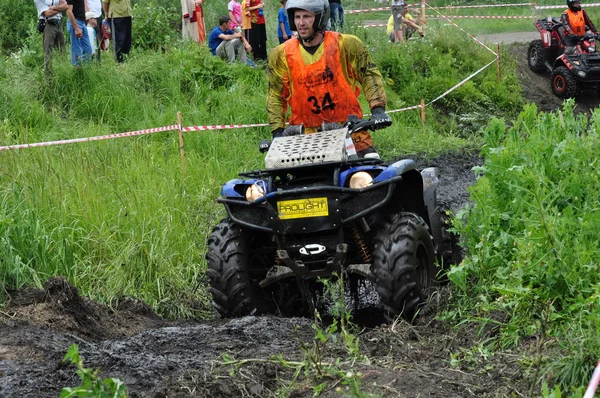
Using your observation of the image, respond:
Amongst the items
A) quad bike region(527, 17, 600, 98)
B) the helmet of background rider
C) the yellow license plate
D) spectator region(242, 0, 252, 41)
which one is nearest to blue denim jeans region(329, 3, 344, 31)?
spectator region(242, 0, 252, 41)

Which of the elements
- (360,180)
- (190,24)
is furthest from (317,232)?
(190,24)

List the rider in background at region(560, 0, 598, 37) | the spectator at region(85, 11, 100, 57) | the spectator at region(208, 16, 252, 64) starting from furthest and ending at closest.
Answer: the rider in background at region(560, 0, 598, 37) → the spectator at region(208, 16, 252, 64) → the spectator at region(85, 11, 100, 57)

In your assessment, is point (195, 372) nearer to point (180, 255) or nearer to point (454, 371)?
point (454, 371)

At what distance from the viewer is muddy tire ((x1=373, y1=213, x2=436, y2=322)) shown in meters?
6.65

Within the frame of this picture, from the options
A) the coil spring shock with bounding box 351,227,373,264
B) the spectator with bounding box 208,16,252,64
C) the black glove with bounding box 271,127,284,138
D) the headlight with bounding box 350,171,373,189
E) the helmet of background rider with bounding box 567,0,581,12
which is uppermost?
the black glove with bounding box 271,127,284,138

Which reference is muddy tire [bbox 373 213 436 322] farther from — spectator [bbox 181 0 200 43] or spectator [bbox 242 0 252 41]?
spectator [bbox 181 0 200 43]

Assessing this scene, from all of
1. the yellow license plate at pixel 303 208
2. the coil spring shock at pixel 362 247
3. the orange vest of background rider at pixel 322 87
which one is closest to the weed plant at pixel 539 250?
the coil spring shock at pixel 362 247

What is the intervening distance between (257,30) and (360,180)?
1173cm

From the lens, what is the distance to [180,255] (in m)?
8.92

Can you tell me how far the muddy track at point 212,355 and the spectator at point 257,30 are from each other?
11123mm

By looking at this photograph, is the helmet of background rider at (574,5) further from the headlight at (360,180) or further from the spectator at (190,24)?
the headlight at (360,180)

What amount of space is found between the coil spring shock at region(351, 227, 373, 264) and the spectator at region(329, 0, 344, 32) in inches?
470

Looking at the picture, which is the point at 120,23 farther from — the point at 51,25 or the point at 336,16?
the point at 336,16

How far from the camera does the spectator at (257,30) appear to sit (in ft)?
59.3
